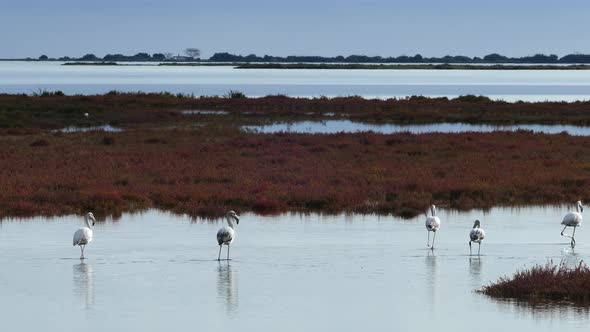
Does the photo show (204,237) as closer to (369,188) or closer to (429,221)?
(429,221)

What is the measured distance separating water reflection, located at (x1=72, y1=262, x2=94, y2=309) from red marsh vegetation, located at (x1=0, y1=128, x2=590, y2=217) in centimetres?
700

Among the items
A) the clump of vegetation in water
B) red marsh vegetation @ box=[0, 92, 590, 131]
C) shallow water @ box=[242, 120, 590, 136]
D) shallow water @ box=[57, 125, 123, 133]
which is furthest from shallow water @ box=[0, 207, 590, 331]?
red marsh vegetation @ box=[0, 92, 590, 131]

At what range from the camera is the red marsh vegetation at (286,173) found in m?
26.3

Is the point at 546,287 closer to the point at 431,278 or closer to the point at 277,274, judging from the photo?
the point at 431,278

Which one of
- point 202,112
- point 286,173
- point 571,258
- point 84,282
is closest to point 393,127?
point 202,112

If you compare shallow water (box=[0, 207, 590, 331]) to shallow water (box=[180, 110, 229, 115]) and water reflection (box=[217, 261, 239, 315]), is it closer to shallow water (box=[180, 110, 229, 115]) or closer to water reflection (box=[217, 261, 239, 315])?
water reflection (box=[217, 261, 239, 315])

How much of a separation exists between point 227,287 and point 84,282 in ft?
7.04

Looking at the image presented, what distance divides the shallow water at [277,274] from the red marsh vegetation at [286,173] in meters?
1.43

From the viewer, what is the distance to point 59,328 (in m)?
13.7

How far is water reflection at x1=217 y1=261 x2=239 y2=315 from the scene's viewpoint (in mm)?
15190

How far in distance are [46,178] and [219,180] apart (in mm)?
4386

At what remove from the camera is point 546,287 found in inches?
611

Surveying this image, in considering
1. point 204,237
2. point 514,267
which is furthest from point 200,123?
point 514,267

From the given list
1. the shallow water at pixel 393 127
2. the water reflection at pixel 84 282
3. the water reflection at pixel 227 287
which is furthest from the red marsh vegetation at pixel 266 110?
the water reflection at pixel 227 287
